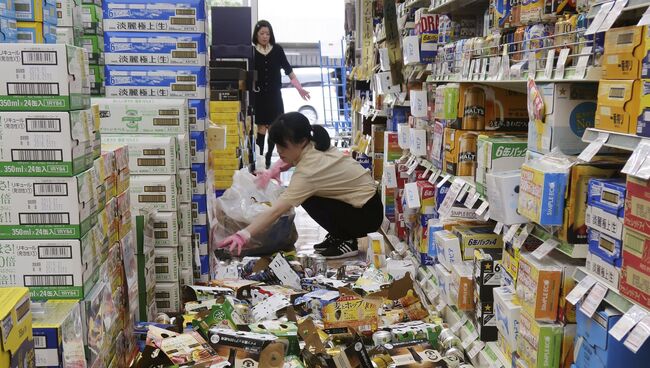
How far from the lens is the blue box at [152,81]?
3.68 m

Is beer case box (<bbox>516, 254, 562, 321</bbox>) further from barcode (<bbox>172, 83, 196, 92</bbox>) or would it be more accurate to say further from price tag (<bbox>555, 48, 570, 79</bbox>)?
barcode (<bbox>172, 83, 196, 92</bbox>)

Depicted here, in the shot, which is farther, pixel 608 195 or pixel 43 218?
pixel 43 218

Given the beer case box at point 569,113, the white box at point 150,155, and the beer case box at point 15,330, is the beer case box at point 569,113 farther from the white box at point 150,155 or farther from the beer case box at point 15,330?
the white box at point 150,155

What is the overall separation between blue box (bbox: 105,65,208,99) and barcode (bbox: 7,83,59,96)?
1.80m

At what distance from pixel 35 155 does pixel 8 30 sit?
0.39 meters

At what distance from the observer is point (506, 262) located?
93.7 inches

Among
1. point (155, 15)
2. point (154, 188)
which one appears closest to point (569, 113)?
point (154, 188)

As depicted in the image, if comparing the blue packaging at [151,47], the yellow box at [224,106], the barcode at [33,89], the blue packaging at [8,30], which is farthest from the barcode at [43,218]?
the yellow box at [224,106]

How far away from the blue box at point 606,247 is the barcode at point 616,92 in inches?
14.1

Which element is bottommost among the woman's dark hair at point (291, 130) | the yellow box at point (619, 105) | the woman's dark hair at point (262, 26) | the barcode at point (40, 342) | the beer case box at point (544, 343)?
the beer case box at point (544, 343)

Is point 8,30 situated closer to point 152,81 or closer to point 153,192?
point 153,192

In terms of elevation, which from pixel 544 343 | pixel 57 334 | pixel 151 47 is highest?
pixel 151 47

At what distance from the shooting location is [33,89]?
74.6 inches

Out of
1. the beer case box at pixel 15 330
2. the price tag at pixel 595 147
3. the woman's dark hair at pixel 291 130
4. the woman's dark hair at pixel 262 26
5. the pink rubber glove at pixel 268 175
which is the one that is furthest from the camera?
the woman's dark hair at pixel 262 26
